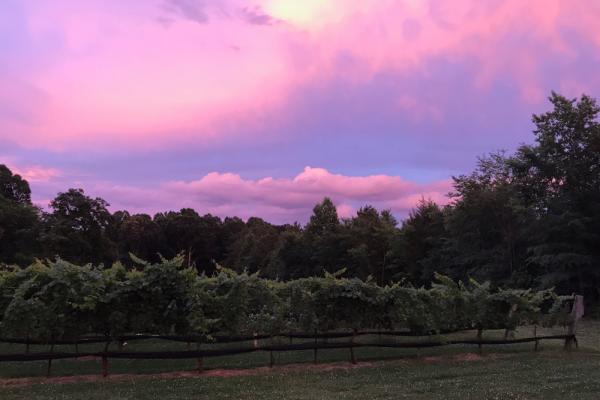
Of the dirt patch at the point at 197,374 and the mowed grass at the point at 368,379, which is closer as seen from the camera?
the mowed grass at the point at 368,379

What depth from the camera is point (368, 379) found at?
11875 millimetres

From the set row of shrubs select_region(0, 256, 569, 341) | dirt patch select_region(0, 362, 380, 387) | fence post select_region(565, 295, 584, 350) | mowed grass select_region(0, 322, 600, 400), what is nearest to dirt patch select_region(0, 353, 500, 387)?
dirt patch select_region(0, 362, 380, 387)

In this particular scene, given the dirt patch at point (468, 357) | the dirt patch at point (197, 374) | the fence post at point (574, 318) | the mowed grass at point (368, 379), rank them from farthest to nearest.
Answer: the fence post at point (574, 318) < the dirt patch at point (468, 357) < the dirt patch at point (197, 374) < the mowed grass at point (368, 379)

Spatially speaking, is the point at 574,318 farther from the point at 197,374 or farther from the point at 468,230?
the point at 468,230

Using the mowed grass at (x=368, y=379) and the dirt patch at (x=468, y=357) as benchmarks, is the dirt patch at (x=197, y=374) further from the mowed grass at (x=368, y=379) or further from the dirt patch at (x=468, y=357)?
the dirt patch at (x=468, y=357)

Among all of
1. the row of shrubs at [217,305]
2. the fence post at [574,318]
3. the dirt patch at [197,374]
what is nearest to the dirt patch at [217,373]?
the dirt patch at [197,374]

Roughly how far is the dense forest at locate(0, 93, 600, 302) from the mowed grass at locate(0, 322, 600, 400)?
5.42m

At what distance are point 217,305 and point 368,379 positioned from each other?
4.34 metres

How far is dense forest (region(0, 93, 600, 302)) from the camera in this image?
36312mm

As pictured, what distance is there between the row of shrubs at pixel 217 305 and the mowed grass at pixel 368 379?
0.89 m

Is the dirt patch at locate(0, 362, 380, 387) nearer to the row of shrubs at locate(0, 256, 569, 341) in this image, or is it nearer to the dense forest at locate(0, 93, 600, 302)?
the row of shrubs at locate(0, 256, 569, 341)

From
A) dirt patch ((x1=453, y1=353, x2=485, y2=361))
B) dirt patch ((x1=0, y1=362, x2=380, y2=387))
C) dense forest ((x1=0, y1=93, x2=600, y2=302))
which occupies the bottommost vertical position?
dirt patch ((x1=0, y1=362, x2=380, y2=387))

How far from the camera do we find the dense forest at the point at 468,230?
119 feet

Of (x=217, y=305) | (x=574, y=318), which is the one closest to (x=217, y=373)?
(x=217, y=305)
